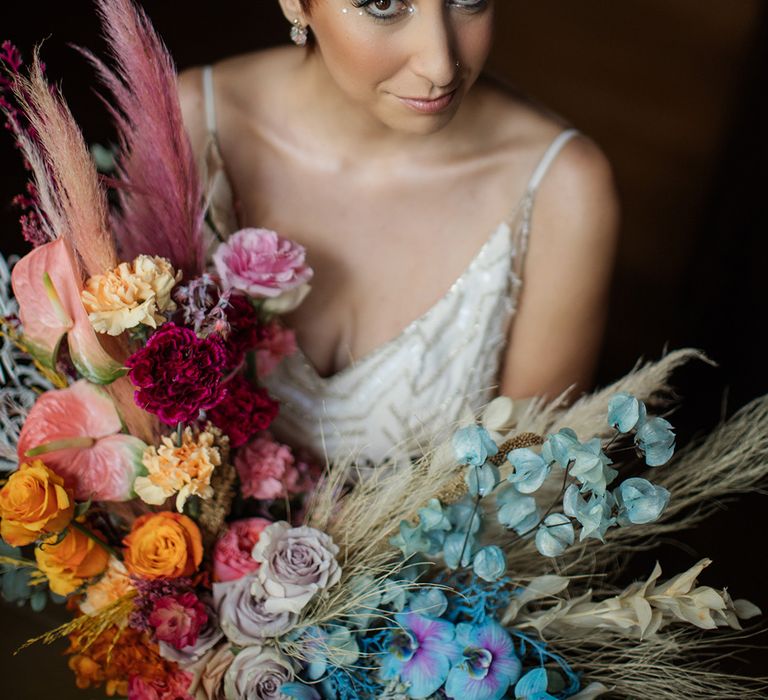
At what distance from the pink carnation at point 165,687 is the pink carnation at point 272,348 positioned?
34 cm

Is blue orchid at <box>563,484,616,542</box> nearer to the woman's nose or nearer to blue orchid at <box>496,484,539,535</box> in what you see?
blue orchid at <box>496,484,539,535</box>

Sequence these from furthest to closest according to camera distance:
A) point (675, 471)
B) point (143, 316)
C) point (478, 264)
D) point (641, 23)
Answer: point (641, 23) → point (478, 264) → point (675, 471) → point (143, 316)

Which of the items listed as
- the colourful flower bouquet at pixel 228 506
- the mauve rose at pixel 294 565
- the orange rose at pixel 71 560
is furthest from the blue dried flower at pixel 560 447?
the orange rose at pixel 71 560

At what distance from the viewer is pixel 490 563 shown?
84 cm

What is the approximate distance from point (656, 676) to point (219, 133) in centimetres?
92

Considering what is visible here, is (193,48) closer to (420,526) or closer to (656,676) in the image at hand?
(420,526)

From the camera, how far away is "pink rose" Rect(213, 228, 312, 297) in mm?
991

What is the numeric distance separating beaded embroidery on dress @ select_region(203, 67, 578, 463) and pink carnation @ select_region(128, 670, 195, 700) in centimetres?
47

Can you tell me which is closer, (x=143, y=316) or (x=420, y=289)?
(x=143, y=316)

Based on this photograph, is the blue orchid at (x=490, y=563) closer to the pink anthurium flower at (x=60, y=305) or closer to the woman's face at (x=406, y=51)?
the pink anthurium flower at (x=60, y=305)

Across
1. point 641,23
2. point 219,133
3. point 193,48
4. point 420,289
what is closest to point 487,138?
point 420,289

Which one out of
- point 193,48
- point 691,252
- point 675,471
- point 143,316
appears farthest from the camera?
point 691,252

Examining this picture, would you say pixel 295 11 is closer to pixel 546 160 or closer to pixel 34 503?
pixel 546 160

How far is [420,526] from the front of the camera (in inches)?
35.0
